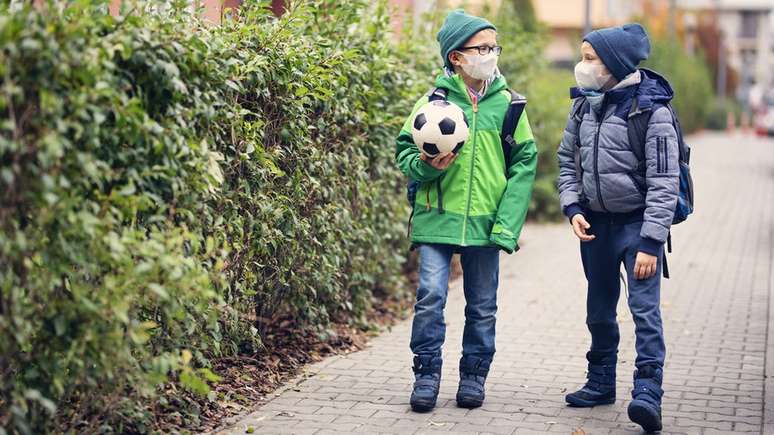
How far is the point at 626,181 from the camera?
5.41 meters

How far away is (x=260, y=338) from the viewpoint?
6.48 metres

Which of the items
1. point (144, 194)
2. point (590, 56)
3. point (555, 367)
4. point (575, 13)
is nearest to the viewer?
point (144, 194)

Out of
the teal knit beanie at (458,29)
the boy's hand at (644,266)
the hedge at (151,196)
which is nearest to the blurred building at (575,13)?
the hedge at (151,196)

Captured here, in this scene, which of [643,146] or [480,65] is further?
[480,65]

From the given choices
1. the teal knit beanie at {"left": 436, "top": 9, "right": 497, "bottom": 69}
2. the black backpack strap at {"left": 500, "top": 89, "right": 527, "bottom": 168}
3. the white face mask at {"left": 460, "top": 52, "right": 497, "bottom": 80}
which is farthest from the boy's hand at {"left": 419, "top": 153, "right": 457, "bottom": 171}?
the teal knit beanie at {"left": 436, "top": 9, "right": 497, "bottom": 69}

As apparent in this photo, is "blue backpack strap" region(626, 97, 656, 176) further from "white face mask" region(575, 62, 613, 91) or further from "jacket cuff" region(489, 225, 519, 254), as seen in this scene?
"jacket cuff" region(489, 225, 519, 254)

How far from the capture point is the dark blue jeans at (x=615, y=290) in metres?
5.38

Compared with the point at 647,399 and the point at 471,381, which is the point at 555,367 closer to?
the point at 471,381

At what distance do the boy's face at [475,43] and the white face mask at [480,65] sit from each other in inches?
0.8

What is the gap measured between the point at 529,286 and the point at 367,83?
318 cm

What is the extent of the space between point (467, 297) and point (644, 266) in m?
0.93

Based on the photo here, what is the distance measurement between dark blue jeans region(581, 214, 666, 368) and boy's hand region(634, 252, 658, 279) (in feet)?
0.14

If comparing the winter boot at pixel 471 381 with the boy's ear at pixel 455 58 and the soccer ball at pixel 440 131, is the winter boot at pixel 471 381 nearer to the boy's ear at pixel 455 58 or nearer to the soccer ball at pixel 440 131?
the soccer ball at pixel 440 131

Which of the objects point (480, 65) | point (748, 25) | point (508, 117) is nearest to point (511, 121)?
point (508, 117)
